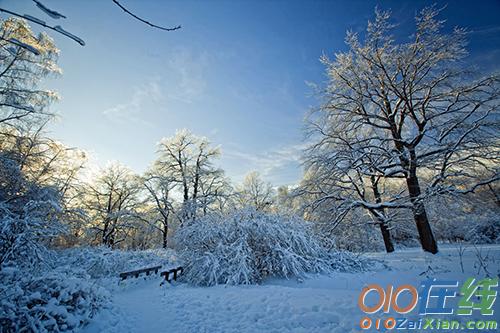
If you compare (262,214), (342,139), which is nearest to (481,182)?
(342,139)

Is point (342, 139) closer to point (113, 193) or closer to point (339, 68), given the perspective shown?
point (339, 68)

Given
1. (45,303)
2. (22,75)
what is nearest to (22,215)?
(45,303)

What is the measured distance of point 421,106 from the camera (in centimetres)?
932

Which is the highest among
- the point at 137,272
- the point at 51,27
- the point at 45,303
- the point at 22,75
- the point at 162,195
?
the point at 22,75

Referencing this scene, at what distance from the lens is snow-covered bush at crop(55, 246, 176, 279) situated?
993 centimetres

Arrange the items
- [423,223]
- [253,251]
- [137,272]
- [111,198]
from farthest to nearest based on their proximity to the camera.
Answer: [111,198]
[137,272]
[423,223]
[253,251]

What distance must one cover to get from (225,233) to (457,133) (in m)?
9.65

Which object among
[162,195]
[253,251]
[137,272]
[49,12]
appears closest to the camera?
[49,12]

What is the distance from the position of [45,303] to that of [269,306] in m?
4.17

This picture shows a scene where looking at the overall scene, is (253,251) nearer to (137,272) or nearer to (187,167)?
(137,272)

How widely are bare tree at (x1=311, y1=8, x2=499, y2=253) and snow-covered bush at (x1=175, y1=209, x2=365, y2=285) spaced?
11.5 ft

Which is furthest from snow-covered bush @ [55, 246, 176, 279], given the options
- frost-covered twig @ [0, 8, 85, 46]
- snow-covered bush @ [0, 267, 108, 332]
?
frost-covered twig @ [0, 8, 85, 46]

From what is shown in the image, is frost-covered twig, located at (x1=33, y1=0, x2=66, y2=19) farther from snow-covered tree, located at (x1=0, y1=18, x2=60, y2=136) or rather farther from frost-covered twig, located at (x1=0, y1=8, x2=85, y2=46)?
snow-covered tree, located at (x1=0, y1=18, x2=60, y2=136)

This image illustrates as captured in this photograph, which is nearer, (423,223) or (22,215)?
(22,215)
